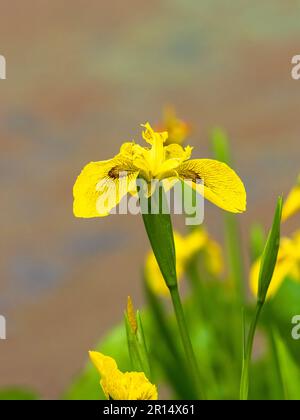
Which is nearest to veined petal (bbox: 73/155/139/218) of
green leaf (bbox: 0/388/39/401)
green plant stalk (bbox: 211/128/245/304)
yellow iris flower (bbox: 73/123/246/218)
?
yellow iris flower (bbox: 73/123/246/218)

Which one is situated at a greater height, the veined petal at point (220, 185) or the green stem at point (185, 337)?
the veined petal at point (220, 185)

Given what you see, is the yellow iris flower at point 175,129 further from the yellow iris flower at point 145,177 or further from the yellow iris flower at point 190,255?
the yellow iris flower at point 145,177

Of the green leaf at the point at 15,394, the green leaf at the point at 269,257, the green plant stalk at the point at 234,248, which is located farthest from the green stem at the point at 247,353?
the green plant stalk at the point at 234,248

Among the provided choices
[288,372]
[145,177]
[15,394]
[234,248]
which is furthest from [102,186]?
[234,248]

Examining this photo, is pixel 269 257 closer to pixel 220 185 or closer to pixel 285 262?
pixel 220 185
